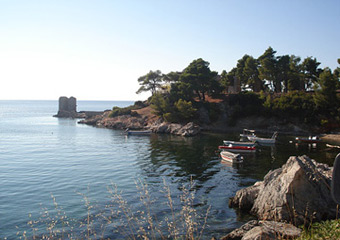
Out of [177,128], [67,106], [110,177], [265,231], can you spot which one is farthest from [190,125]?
[67,106]

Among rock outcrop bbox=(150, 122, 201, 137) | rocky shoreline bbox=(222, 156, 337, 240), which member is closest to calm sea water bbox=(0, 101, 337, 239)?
rocky shoreline bbox=(222, 156, 337, 240)

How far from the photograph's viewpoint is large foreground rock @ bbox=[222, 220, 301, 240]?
34.3 ft

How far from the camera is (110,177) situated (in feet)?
89.4

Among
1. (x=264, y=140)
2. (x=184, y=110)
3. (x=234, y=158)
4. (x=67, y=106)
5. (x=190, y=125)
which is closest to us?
(x=234, y=158)

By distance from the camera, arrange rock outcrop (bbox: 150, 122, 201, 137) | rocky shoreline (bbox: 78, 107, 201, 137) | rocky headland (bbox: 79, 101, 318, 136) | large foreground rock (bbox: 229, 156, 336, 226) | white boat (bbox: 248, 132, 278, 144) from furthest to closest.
→ rocky headland (bbox: 79, 101, 318, 136) → rocky shoreline (bbox: 78, 107, 201, 137) → rock outcrop (bbox: 150, 122, 201, 137) → white boat (bbox: 248, 132, 278, 144) → large foreground rock (bbox: 229, 156, 336, 226)

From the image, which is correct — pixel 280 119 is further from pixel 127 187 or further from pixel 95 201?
pixel 95 201

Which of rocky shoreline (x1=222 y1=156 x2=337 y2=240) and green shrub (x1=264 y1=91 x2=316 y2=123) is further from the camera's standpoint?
green shrub (x1=264 y1=91 x2=316 y2=123)

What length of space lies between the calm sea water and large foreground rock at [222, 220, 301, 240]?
6.25 feet

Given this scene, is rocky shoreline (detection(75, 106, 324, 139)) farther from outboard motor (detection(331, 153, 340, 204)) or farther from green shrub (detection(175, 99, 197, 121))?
outboard motor (detection(331, 153, 340, 204))

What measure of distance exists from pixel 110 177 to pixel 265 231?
62.0 ft

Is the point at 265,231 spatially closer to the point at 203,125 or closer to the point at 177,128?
the point at 177,128

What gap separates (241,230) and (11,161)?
1257 inches

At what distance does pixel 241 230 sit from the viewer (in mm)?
13664

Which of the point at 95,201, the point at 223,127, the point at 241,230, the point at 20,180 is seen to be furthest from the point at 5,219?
the point at 223,127
